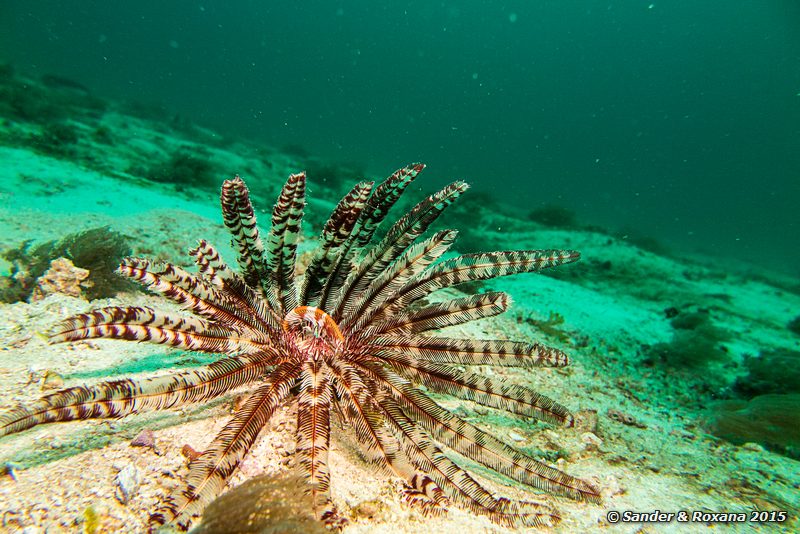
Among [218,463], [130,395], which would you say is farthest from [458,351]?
[130,395]

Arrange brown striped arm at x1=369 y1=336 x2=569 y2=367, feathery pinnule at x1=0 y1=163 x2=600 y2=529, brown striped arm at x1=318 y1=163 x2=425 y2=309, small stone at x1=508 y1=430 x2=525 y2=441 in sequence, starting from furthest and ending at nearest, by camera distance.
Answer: small stone at x1=508 y1=430 x2=525 y2=441 < brown striped arm at x1=318 y1=163 x2=425 y2=309 < brown striped arm at x1=369 y1=336 x2=569 y2=367 < feathery pinnule at x1=0 y1=163 x2=600 y2=529

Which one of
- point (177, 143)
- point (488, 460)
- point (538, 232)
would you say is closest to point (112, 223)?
point (488, 460)

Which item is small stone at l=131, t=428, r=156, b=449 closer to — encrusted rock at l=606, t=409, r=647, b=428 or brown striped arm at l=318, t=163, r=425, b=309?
brown striped arm at l=318, t=163, r=425, b=309

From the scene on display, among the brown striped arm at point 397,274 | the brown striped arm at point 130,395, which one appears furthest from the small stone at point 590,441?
the brown striped arm at point 130,395

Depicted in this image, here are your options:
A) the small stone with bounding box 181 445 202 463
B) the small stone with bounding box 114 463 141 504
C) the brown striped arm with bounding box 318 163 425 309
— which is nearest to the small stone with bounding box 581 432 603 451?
the brown striped arm with bounding box 318 163 425 309

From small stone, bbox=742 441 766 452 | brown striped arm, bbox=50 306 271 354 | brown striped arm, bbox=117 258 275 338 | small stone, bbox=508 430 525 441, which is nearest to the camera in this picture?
brown striped arm, bbox=50 306 271 354

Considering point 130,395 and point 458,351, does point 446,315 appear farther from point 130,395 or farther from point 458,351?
point 130,395

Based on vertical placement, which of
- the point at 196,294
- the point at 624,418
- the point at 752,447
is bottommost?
the point at 196,294
